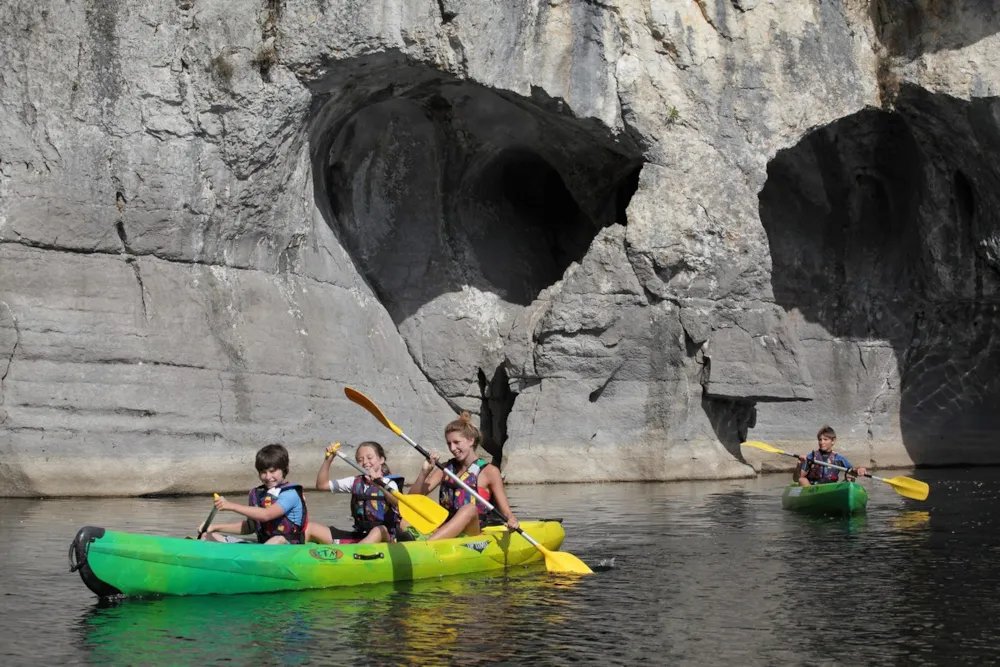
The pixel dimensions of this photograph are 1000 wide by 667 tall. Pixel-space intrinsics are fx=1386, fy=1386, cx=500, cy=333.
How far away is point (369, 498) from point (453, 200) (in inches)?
521

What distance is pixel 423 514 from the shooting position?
1019 cm

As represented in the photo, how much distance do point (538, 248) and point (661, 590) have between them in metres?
15.3

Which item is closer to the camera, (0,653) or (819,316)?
(0,653)

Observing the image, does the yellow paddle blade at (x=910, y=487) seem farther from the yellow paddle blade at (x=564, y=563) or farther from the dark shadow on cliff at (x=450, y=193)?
the dark shadow on cliff at (x=450, y=193)

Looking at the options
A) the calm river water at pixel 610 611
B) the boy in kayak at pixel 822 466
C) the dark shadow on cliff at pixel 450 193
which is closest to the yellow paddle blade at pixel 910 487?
the boy in kayak at pixel 822 466

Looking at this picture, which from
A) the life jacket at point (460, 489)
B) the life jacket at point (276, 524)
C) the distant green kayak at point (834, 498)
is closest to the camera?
the life jacket at point (276, 524)

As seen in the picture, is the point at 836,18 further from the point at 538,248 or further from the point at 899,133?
the point at 538,248

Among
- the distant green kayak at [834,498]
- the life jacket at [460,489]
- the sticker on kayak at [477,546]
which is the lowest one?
the sticker on kayak at [477,546]

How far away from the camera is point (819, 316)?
24.9m

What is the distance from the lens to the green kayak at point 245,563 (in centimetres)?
824

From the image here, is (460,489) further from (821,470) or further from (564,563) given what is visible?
(821,470)

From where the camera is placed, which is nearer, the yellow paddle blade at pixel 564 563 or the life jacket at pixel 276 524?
the life jacket at pixel 276 524

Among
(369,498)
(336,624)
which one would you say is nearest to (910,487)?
(369,498)

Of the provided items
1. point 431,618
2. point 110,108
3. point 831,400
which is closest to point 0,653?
point 431,618
